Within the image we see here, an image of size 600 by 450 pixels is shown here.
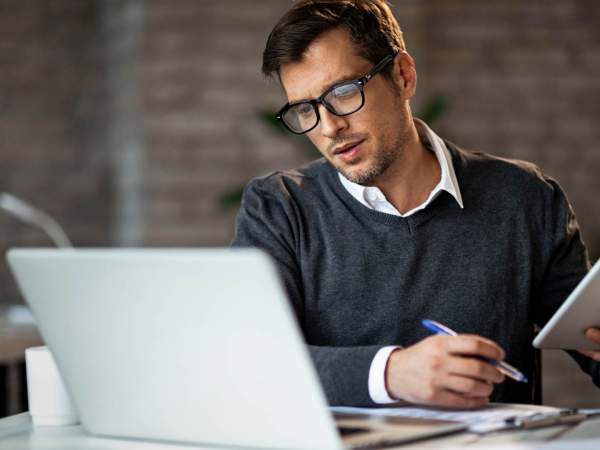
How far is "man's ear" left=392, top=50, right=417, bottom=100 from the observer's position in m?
1.93

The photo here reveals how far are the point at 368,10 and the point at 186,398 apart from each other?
37.3 inches

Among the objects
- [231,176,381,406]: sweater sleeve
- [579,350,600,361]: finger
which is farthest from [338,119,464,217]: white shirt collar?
[579,350,600,361]: finger

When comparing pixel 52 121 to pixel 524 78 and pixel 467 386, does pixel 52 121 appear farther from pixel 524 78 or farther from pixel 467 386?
pixel 467 386

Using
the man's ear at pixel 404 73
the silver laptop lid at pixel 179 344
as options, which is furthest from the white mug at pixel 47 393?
the man's ear at pixel 404 73

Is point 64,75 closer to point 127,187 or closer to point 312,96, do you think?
point 127,187

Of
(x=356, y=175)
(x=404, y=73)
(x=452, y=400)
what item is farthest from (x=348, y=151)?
(x=452, y=400)

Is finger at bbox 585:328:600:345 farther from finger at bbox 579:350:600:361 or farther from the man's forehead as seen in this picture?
the man's forehead

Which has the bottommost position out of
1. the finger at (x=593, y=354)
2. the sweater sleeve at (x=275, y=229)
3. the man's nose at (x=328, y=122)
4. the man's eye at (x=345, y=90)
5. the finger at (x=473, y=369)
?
the finger at (x=593, y=354)

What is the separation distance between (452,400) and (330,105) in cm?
63

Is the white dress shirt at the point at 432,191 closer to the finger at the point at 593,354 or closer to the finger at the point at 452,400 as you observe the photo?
the finger at the point at 593,354

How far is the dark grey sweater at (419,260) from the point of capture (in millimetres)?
1800

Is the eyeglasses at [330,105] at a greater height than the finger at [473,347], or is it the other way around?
the eyeglasses at [330,105]

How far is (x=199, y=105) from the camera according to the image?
464 cm

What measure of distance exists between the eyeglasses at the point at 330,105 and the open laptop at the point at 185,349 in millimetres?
642
